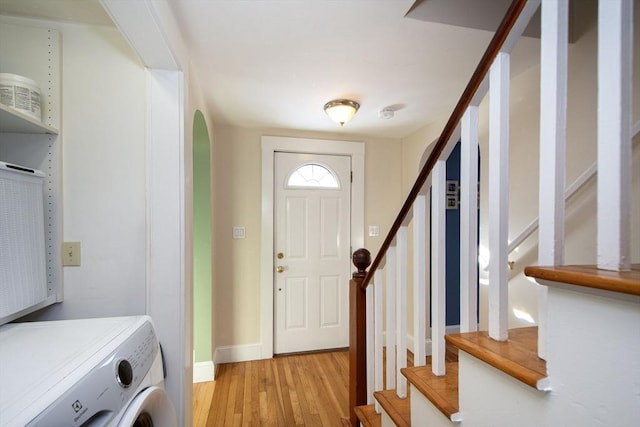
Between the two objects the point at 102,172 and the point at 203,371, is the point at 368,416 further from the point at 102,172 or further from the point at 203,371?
the point at 102,172

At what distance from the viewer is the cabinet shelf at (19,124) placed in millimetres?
903

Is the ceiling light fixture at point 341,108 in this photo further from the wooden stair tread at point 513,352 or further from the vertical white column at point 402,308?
the wooden stair tread at point 513,352

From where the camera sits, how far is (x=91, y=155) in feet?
3.87

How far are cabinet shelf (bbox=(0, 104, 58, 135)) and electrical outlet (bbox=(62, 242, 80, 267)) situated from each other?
0.48 metres

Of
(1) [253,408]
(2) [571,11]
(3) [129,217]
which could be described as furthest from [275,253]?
(2) [571,11]

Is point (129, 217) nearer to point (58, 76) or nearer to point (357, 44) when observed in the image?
point (58, 76)

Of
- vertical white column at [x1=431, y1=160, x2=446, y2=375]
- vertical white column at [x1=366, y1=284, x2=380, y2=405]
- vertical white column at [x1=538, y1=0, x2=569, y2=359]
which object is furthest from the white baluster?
vertical white column at [x1=538, y1=0, x2=569, y2=359]

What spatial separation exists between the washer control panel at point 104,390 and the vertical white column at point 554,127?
1.06m

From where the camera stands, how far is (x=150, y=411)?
88 cm

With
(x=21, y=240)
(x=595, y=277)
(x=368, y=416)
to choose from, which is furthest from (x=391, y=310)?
(x=21, y=240)

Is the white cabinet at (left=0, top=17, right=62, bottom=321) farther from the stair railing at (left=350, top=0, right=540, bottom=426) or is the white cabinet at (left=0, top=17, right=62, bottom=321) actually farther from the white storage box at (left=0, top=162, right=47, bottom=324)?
the stair railing at (left=350, top=0, right=540, bottom=426)

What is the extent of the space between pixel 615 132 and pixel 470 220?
0.40 meters

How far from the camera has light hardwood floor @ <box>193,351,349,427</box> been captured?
1851mm

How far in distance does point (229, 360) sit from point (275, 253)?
111 centimetres
